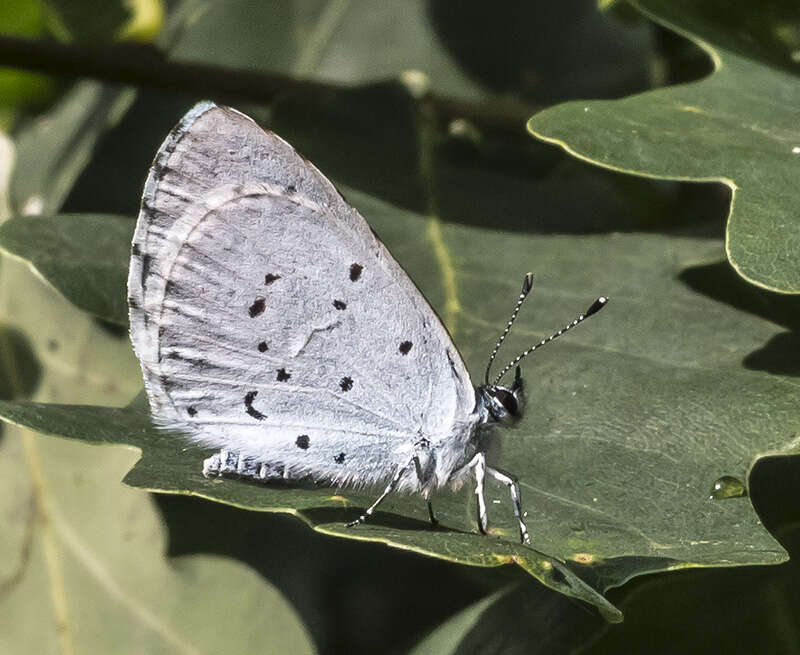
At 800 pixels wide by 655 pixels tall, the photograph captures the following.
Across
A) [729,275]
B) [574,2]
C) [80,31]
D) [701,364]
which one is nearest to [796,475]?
[701,364]

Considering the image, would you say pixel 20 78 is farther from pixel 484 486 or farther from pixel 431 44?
pixel 484 486

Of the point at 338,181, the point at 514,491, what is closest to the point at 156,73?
the point at 338,181

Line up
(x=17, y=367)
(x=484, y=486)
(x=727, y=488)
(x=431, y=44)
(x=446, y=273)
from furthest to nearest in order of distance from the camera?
(x=431, y=44)
(x=17, y=367)
(x=446, y=273)
(x=484, y=486)
(x=727, y=488)

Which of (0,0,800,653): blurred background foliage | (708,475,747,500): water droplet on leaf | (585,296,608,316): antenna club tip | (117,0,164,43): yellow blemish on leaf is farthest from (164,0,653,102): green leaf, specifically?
(708,475,747,500): water droplet on leaf

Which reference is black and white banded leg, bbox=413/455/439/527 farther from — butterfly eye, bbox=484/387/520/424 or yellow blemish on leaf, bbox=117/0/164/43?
yellow blemish on leaf, bbox=117/0/164/43

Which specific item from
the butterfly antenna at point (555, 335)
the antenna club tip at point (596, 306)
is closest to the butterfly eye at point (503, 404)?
the butterfly antenna at point (555, 335)

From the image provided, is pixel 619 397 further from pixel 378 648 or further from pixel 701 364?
pixel 378 648
